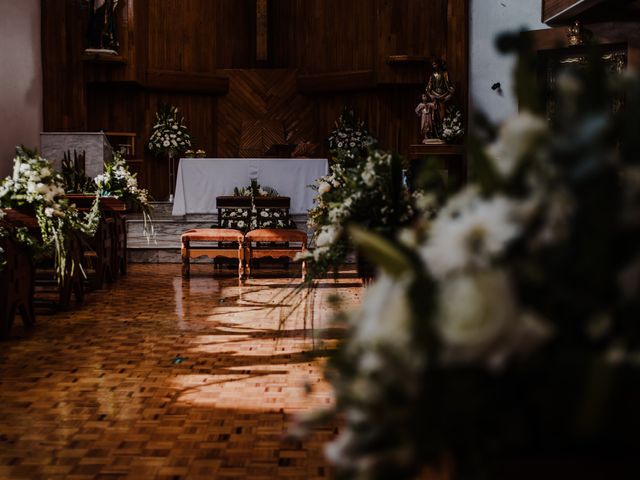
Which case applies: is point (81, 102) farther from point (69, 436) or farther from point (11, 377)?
point (69, 436)

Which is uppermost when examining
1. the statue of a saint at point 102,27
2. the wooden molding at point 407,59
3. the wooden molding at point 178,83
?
the statue of a saint at point 102,27

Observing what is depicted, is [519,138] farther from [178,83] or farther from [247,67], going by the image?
[247,67]

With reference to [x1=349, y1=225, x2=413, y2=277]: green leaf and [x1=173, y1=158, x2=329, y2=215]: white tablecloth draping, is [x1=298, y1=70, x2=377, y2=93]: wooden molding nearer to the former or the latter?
Result: [x1=173, y1=158, x2=329, y2=215]: white tablecloth draping

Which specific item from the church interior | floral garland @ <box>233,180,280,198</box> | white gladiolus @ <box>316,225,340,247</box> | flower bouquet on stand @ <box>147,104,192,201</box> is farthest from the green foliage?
white gladiolus @ <box>316,225,340,247</box>

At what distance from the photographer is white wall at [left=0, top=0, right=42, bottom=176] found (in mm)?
8992

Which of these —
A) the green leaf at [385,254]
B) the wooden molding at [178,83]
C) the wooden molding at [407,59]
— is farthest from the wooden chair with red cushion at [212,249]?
the green leaf at [385,254]

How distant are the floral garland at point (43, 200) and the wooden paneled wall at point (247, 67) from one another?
6286 mm

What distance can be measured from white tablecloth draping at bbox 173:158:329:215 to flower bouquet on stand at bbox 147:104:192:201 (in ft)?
8.41

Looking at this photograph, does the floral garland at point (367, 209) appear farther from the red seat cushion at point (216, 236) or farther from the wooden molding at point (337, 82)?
the wooden molding at point (337, 82)

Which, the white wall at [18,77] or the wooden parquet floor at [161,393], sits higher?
the white wall at [18,77]

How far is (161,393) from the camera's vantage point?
3.94 metres

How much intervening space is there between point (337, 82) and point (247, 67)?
2.11 meters

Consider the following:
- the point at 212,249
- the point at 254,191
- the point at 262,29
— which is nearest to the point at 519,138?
the point at 212,249

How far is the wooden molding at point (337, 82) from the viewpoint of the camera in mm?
13141
